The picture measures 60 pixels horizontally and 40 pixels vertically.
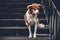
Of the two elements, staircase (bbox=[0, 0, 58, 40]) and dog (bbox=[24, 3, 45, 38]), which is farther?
staircase (bbox=[0, 0, 58, 40])

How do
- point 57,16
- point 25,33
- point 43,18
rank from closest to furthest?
point 57,16
point 25,33
point 43,18

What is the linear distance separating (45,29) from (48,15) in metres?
0.60

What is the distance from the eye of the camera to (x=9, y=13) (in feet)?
35.8

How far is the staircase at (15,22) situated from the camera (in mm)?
9824

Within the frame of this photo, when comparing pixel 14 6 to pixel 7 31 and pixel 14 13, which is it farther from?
pixel 7 31

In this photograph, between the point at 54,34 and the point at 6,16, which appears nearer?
the point at 54,34

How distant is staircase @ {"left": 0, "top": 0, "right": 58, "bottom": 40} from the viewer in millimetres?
9824

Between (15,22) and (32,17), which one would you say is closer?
(32,17)

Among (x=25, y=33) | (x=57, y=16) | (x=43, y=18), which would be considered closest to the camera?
(x=57, y=16)

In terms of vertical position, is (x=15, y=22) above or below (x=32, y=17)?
below

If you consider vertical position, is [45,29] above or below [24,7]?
below

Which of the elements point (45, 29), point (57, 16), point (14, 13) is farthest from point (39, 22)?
point (57, 16)

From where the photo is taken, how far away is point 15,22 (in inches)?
411

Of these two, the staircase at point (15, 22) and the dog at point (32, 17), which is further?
the staircase at point (15, 22)
